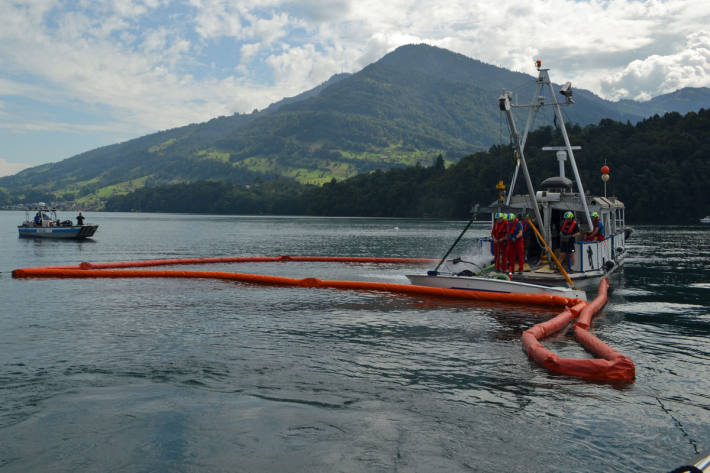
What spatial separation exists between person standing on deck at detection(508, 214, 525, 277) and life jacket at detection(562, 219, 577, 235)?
1945 mm

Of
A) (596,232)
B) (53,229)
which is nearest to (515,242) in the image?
(596,232)

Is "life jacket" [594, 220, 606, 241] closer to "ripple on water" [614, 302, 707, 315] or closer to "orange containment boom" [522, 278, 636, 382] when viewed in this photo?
"ripple on water" [614, 302, 707, 315]

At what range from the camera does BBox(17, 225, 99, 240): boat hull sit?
70562mm

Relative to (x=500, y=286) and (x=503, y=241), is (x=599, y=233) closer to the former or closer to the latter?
(x=503, y=241)

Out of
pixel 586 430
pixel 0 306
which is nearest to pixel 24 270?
pixel 0 306

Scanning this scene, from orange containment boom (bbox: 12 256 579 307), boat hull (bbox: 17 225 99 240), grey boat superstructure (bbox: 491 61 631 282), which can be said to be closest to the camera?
orange containment boom (bbox: 12 256 579 307)

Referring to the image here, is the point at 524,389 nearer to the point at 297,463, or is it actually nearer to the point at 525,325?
the point at 297,463

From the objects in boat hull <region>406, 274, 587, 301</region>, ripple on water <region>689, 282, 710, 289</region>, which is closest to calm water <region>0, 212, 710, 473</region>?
boat hull <region>406, 274, 587, 301</region>

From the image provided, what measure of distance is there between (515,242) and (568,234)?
88.1 inches

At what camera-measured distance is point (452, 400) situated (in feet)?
32.1

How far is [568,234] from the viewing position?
70.0 ft

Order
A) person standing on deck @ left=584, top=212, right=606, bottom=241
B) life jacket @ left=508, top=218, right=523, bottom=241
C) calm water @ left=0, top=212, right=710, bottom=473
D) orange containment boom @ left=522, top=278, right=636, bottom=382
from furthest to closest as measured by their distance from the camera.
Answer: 1. person standing on deck @ left=584, top=212, right=606, bottom=241
2. life jacket @ left=508, top=218, right=523, bottom=241
3. orange containment boom @ left=522, top=278, right=636, bottom=382
4. calm water @ left=0, top=212, right=710, bottom=473

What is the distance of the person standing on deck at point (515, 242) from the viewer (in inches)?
803

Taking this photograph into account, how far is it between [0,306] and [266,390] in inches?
593
